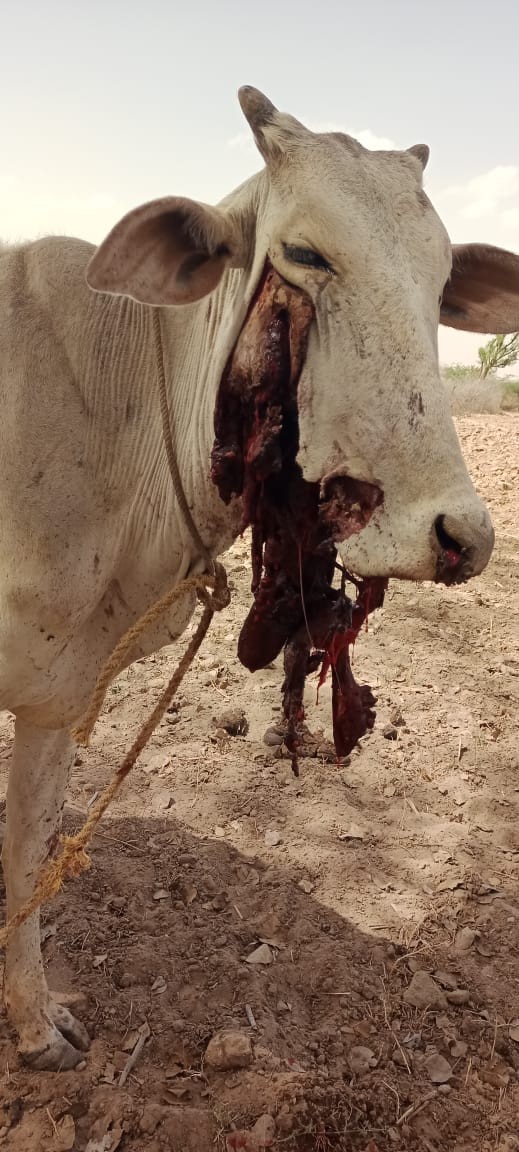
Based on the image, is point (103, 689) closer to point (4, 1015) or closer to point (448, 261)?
point (448, 261)

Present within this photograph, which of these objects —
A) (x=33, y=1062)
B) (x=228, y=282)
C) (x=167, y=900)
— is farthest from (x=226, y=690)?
(x=228, y=282)

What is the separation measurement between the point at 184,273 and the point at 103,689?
999 millimetres

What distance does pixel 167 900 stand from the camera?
3.18 metres

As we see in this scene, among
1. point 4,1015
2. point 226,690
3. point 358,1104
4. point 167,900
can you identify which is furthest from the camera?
point 226,690

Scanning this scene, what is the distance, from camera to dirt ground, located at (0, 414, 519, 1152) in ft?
7.68

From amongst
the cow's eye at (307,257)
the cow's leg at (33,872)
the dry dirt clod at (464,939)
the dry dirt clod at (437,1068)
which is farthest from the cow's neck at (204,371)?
the dry dirt clod at (464,939)

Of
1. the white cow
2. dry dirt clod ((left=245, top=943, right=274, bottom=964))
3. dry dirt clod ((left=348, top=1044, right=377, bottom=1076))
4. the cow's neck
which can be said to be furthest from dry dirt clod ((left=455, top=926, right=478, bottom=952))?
the cow's neck

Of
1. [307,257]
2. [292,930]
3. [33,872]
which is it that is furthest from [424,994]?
[307,257]

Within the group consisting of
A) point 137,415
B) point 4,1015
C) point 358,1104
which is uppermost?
point 137,415

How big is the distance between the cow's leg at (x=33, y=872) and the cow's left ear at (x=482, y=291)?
1.75 meters

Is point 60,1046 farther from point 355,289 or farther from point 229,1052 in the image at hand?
point 355,289

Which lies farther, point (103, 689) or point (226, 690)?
point (226, 690)

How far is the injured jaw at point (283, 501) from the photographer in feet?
5.25

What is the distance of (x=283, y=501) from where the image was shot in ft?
5.63
